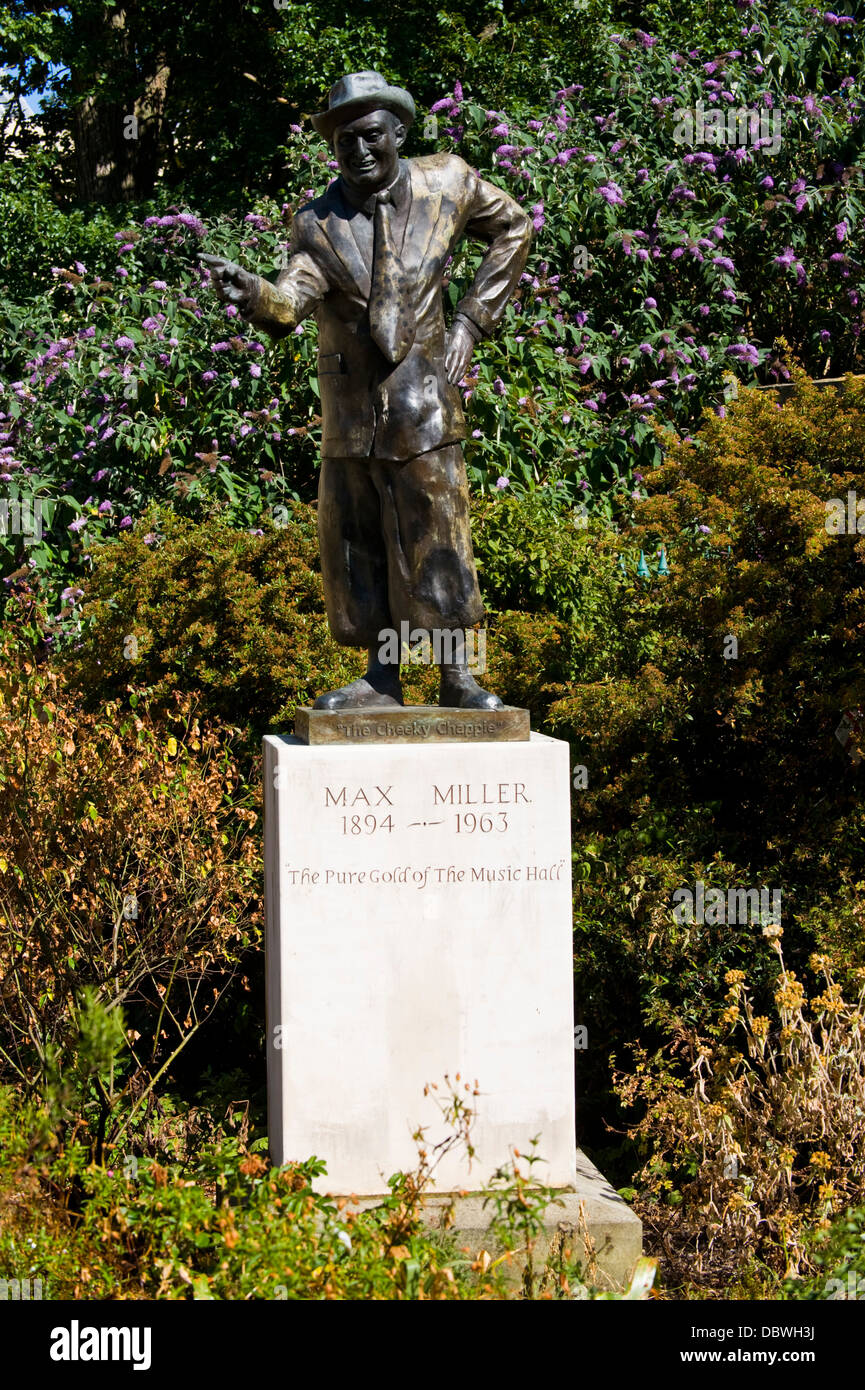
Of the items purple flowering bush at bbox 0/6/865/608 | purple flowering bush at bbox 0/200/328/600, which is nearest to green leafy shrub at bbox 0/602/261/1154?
purple flowering bush at bbox 0/6/865/608

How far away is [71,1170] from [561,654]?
337 cm

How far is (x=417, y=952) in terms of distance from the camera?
389cm

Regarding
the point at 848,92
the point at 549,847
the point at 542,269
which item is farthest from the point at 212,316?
the point at 549,847

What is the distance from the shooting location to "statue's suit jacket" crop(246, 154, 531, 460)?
3963mm

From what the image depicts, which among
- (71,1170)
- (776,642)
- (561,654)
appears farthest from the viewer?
(561,654)

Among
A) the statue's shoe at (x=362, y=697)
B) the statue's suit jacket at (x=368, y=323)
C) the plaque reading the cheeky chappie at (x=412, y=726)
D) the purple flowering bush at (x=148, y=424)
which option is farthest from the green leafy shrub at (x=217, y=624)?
the statue's suit jacket at (x=368, y=323)

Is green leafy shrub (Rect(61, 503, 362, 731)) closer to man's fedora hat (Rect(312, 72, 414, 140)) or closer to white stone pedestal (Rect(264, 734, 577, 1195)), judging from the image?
white stone pedestal (Rect(264, 734, 577, 1195))

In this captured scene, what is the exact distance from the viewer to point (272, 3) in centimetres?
1194

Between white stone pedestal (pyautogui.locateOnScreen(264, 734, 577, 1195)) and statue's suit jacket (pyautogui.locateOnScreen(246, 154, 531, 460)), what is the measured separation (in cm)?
90

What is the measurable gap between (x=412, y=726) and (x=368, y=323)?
1137 millimetres

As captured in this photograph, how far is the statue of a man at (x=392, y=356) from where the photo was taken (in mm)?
3941

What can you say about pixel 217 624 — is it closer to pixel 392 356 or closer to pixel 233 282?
pixel 392 356

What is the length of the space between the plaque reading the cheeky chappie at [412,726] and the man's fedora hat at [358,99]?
1648mm

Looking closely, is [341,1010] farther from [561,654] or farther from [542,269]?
[542,269]
